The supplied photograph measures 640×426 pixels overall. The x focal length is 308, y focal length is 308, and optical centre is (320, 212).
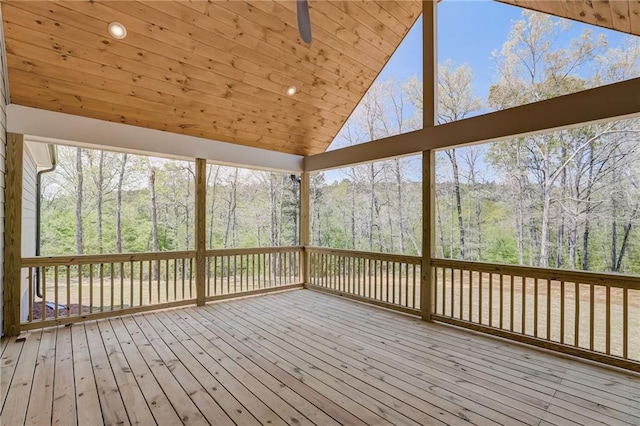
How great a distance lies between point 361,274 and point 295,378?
9.95 feet

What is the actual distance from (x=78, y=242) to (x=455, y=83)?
1026 centimetres

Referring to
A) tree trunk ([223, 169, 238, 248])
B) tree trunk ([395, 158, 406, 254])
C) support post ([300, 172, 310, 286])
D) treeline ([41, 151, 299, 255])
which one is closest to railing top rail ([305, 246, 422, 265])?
support post ([300, 172, 310, 286])

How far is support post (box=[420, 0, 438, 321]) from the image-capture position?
426 centimetres

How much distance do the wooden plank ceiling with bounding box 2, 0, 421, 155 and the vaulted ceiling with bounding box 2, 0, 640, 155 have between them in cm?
1

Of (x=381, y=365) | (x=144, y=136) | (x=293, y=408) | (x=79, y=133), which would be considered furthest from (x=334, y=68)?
(x=293, y=408)

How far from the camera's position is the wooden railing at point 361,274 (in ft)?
15.6

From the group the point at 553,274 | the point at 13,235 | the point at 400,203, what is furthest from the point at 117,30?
the point at 400,203

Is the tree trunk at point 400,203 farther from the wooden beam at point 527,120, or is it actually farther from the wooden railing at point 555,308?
the wooden beam at point 527,120

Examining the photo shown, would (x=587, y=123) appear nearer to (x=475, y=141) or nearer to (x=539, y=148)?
(x=475, y=141)

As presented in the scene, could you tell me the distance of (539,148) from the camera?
20.2 ft

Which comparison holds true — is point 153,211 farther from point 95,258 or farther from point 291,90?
point 291,90

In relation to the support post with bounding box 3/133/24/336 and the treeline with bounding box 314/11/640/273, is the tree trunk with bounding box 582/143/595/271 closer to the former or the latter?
the treeline with bounding box 314/11/640/273

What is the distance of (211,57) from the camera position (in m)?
3.96

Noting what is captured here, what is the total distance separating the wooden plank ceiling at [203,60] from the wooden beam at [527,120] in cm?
148
